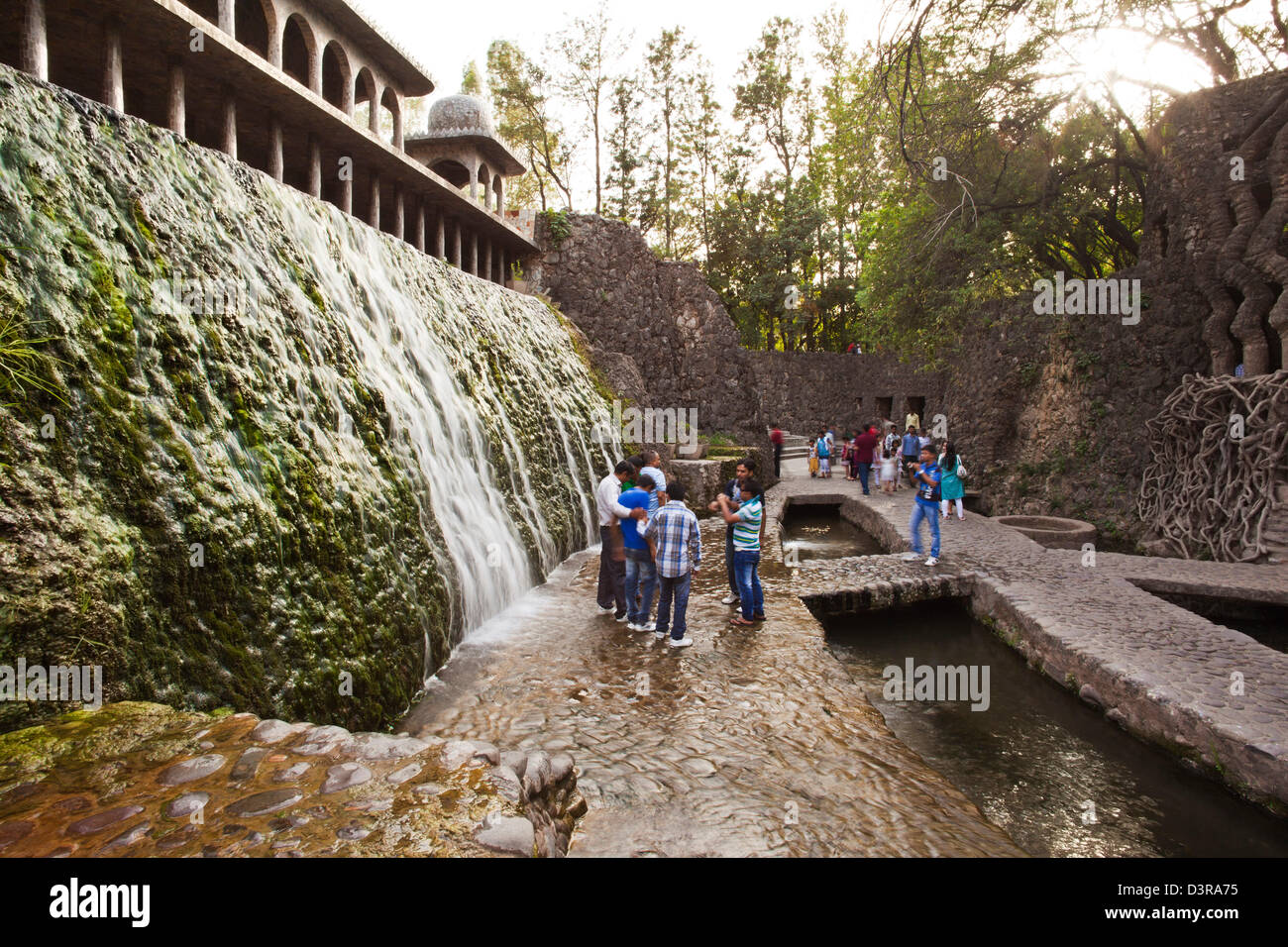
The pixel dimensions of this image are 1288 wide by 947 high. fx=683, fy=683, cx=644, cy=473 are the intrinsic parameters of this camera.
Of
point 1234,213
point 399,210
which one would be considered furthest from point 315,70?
point 1234,213

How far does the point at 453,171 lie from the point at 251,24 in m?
6.34

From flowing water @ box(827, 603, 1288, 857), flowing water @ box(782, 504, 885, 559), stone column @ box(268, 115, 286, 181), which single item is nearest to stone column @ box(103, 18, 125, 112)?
stone column @ box(268, 115, 286, 181)

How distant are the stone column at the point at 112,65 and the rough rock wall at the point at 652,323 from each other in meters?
9.98

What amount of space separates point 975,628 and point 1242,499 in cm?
593

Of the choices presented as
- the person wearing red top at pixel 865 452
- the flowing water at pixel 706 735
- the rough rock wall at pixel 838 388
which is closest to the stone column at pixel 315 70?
the flowing water at pixel 706 735

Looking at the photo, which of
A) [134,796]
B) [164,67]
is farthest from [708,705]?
[164,67]

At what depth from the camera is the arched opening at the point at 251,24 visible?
11.4 metres

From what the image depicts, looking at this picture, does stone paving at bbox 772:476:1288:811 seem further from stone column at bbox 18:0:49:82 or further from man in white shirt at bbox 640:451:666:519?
stone column at bbox 18:0:49:82

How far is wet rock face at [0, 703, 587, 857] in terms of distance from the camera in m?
2.24

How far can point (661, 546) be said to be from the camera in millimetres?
6047

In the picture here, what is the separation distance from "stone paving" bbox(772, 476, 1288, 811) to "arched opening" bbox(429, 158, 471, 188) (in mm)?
13875

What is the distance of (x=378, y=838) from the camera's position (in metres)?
2.33

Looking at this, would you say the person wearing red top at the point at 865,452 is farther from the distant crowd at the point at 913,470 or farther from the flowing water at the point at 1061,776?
the flowing water at the point at 1061,776
